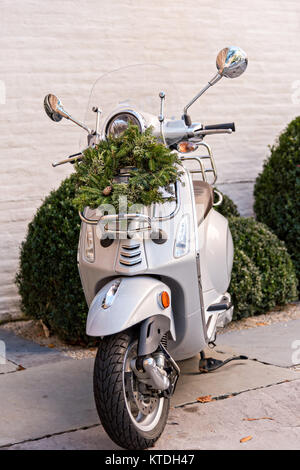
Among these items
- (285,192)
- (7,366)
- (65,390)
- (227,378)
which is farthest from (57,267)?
(285,192)

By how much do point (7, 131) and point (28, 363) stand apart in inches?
79.1

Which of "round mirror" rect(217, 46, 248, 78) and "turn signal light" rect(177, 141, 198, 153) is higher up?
"round mirror" rect(217, 46, 248, 78)

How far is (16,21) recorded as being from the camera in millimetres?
5293

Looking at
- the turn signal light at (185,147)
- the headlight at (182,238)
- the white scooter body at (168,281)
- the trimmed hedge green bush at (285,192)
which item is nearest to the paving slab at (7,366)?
the white scooter body at (168,281)

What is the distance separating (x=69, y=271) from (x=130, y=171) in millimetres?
1593

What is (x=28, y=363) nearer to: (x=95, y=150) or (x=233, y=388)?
(x=233, y=388)

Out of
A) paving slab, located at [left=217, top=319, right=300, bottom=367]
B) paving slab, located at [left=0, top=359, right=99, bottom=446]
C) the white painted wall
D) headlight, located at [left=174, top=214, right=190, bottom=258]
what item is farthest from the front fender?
the white painted wall

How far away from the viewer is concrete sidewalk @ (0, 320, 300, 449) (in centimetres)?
295

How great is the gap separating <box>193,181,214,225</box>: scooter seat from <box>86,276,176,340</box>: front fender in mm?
623

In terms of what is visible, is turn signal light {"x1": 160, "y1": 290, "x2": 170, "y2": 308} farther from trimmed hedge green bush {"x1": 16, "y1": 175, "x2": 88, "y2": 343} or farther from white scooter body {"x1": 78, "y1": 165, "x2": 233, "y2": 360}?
trimmed hedge green bush {"x1": 16, "y1": 175, "x2": 88, "y2": 343}

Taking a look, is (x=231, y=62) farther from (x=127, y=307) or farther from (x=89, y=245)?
(x=127, y=307)

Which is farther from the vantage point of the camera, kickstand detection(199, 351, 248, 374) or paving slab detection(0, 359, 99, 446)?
kickstand detection(199, 351, 248, 374)
